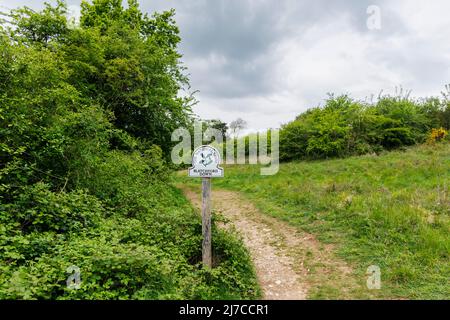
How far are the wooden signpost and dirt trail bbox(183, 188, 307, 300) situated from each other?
3.76 ft

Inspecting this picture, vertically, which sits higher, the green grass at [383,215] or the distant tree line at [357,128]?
the distant tree line at [357,128]

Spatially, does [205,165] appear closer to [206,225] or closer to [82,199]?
[206,225]

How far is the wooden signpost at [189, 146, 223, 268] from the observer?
4852 millimetres

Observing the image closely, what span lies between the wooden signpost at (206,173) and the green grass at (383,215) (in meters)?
2.02

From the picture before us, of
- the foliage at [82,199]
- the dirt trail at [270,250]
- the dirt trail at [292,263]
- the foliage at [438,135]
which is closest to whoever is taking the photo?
the foliage at [82,199]

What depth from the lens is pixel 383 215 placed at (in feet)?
23.4

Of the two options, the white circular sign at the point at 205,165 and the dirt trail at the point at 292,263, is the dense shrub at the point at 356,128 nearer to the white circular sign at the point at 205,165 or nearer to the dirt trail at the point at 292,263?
the dirt trail at the point at 292,263

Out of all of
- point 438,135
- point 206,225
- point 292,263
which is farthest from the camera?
point 438,135

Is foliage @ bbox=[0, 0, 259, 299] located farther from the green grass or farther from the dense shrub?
the dense shrub

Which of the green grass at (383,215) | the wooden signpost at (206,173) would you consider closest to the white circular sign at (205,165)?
the wooden signpost at (206,173)

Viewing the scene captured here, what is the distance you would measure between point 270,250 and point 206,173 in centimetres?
290

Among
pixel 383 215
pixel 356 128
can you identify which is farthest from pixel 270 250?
pixel 356 128

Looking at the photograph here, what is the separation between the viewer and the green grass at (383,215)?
4.88 m
